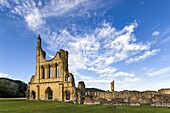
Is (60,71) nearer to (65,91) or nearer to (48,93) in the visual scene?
(65,91)

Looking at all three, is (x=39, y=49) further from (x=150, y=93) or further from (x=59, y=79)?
(x=150, y=93)

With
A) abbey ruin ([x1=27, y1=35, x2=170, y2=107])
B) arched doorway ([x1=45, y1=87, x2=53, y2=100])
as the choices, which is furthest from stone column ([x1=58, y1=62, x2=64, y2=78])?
arched doorway ([x1=45, y1=87, x2=53, y2=100])

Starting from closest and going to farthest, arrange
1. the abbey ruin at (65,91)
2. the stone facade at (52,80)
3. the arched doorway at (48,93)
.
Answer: the abbey ruin at (65,91) → the stone facade at (52,80) → the arched doorway at (48,93)

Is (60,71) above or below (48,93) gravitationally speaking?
above

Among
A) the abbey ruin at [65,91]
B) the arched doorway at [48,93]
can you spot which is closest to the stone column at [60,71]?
the abbey ruin at [65,91]

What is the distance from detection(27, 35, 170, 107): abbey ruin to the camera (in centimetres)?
3691

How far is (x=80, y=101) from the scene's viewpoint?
4081cm

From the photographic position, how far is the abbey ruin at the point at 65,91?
36.9 m

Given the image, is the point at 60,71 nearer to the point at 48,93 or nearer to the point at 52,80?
the point at 52,80

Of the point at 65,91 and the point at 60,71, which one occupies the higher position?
the point at 60,71

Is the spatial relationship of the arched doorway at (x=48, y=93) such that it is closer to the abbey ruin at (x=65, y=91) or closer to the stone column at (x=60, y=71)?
the abbey ruin at (x=65, y=91)

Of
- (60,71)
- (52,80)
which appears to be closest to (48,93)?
(52,80)

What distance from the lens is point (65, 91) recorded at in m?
44.7

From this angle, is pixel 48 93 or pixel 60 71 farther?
pixel 48 93
